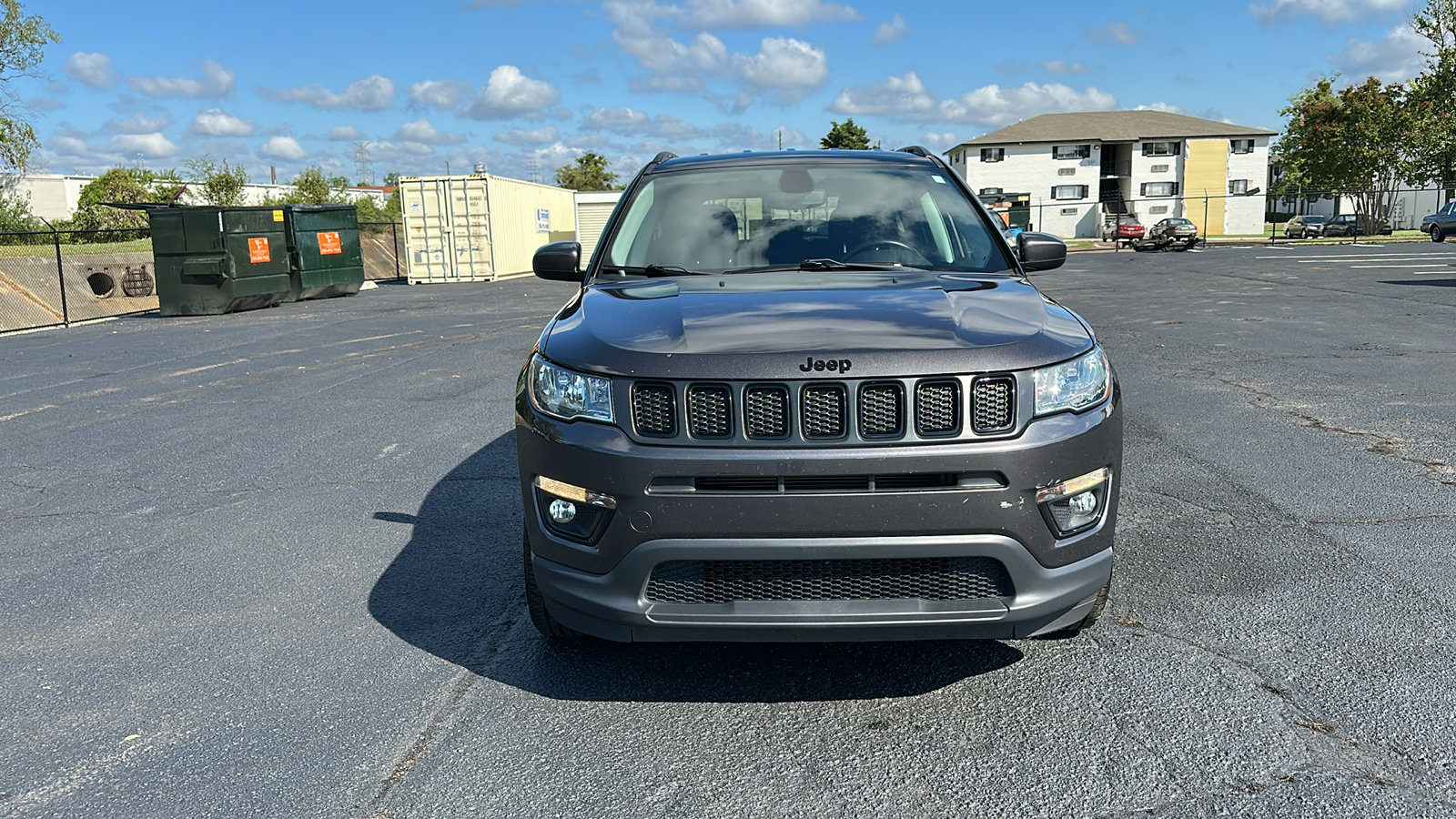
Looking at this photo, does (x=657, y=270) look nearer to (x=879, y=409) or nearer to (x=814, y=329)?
(x=814, y=329)

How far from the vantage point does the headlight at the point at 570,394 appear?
2.81 metres

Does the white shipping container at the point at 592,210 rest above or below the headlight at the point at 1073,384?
above

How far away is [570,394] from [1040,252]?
2377 millimetres

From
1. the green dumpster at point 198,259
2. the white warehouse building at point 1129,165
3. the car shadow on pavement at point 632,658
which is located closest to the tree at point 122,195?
the green dumpster at point 198,259

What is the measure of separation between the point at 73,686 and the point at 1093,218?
69239mm

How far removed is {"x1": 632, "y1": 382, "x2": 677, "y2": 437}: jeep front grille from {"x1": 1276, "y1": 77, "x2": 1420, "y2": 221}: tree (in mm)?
62015

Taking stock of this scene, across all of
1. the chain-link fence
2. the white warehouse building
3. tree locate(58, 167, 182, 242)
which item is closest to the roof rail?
the chain-link fence

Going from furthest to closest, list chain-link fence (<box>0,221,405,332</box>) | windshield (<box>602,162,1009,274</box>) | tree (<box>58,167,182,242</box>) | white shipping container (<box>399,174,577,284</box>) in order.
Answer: tree (<box>58,167,182,242</box>) → white shipping container (<box>399,174,577,284</box>) → chain-link fence (<box>0,221,405,332</box>) → windshield (<box>602,162,1009,274</box>)

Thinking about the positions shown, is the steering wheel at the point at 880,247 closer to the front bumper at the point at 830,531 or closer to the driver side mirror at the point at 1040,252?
the driver side mirror at the point at 1040,252

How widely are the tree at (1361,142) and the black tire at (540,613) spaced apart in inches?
2436

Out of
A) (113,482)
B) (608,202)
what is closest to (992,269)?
(113,482)

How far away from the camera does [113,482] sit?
19.9 ft

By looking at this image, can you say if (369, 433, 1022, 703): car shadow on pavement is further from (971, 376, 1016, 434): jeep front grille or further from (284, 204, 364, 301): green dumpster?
(284, 204, 364, 301): green dumpster

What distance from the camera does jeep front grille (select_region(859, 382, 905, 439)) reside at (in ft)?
8.82
